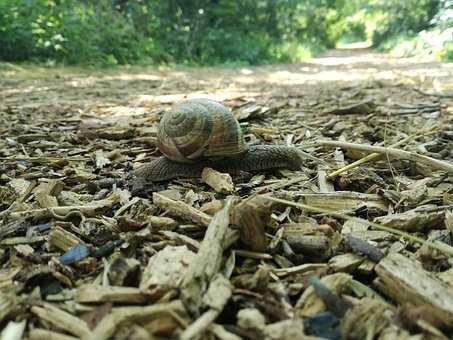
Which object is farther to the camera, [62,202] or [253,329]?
[62,202]

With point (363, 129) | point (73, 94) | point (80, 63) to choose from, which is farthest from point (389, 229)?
point (80, 63)

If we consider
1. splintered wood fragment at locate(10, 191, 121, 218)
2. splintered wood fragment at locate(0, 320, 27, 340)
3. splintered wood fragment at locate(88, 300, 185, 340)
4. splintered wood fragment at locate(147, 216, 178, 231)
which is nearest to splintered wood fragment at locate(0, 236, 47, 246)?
splintered wood fragment at locate(10, 191, 121, 218)

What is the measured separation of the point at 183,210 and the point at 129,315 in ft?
2.24

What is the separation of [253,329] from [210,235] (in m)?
0.43

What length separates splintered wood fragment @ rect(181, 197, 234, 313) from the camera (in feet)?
4.20

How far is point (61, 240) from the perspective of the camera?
1676 mm

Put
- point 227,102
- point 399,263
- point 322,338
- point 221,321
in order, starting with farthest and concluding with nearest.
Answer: point 227,102
point 399,263
point 221,321
point 322,338

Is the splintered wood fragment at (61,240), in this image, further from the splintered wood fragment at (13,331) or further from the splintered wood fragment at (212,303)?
the splintered wood fragment at (212,303)

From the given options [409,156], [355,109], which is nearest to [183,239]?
[409,156]

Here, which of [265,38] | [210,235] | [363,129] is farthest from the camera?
[265,38]

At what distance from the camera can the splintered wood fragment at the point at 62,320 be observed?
4.01ft

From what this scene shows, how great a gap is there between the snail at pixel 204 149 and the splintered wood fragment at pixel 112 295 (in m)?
1.10

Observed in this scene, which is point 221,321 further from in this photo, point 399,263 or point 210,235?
point 399,263

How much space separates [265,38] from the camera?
16.6 m
